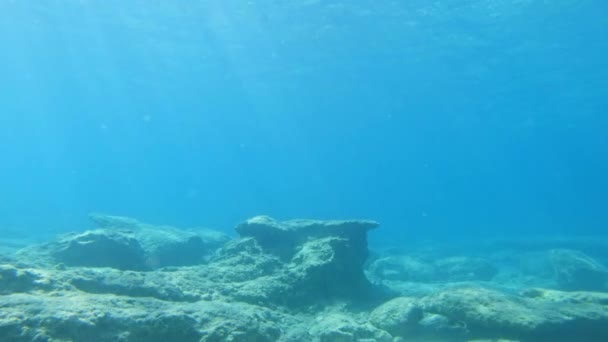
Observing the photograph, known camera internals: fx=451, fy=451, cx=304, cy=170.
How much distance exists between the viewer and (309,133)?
330ft

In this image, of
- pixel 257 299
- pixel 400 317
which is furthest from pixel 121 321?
pixel 400 317

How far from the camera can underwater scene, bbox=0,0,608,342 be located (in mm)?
6492

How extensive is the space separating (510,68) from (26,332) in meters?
41.3

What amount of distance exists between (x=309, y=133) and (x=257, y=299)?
93.2 metres

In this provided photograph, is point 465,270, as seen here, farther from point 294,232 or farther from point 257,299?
point 257,299

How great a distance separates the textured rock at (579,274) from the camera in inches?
629

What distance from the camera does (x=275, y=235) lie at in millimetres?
11195

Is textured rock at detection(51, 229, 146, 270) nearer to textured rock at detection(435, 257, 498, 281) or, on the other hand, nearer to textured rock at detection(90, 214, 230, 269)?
textured rock at detection(90, 214, 230, 269)

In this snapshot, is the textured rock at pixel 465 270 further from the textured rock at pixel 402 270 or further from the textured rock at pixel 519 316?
the textured rock at pixel 519 316

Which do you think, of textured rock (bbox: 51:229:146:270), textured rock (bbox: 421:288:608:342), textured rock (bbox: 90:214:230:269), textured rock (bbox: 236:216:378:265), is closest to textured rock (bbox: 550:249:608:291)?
textured rock (bbox: 236:216:378:265)

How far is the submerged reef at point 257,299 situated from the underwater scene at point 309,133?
0.11ft

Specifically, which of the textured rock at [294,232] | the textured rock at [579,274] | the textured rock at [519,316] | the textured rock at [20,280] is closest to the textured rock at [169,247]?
the textured rock at [294,232]

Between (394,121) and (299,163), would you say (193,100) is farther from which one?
(299,163)

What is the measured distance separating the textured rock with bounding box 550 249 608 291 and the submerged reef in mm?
6942
